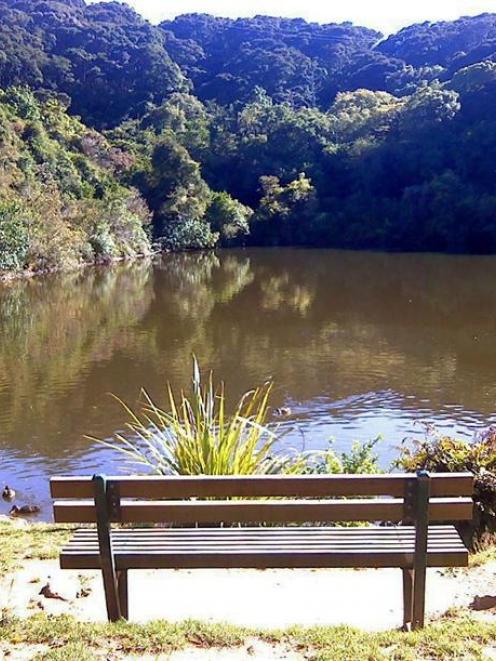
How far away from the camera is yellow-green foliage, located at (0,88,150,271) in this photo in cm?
3086

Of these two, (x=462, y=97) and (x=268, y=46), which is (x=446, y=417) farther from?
(x=268, y=46)

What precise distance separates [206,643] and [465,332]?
15046 mm

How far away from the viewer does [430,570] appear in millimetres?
3904

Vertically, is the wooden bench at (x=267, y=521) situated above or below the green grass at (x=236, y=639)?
above

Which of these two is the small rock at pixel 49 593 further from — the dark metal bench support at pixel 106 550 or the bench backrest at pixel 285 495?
the bench backrest at pixel 285 495

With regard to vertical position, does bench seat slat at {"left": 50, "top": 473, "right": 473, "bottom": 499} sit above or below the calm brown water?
above

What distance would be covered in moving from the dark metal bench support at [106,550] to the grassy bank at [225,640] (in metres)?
0.13

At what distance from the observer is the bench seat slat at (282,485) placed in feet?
8.68

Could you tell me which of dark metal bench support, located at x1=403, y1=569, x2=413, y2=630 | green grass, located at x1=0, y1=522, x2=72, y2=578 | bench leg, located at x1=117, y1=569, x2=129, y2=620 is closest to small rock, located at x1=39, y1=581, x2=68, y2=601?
green grass, located at x1=0, y1=522, x2=72, y2=578

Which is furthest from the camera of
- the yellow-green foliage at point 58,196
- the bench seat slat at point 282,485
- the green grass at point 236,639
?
the yellow-green foliage at point 58,196

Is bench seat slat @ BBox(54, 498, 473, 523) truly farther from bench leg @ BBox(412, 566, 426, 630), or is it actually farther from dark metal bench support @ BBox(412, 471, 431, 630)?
bench leg @ BBox(412, 566, 426, 630)

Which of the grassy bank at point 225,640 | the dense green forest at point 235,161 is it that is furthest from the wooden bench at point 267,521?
the dense green forest at point 235,161

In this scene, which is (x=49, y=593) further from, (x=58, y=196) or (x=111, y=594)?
(x=58, y=196)

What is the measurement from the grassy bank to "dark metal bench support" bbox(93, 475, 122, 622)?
13 cm
